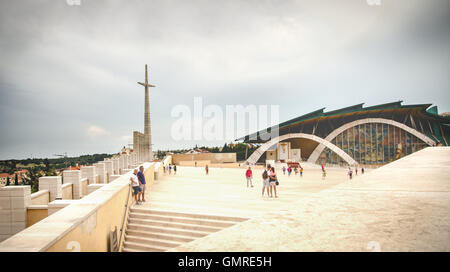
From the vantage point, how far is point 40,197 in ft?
24.2

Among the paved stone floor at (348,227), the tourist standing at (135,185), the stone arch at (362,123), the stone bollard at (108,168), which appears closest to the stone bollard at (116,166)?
the stone bollard at (108,168)

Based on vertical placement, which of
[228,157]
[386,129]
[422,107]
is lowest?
[228,157]

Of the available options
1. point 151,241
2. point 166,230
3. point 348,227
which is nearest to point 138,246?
point 151,241

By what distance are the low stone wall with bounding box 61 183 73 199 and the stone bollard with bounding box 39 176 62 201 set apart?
0.61m

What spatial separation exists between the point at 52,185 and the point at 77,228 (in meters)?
5.40

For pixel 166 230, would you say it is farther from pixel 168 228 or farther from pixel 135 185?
pixel 135 185

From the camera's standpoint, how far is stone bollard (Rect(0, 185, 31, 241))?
6.17m

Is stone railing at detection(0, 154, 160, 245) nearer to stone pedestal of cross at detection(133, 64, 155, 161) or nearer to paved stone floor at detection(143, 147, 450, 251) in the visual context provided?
paved stone floor at detection(143, 147, 450, 251)

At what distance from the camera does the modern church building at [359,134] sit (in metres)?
51.4

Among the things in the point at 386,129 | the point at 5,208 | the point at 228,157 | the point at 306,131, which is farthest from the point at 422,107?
the point at 5,208

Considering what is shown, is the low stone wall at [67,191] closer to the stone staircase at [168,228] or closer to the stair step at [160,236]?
the stone staircase at [168,228]
